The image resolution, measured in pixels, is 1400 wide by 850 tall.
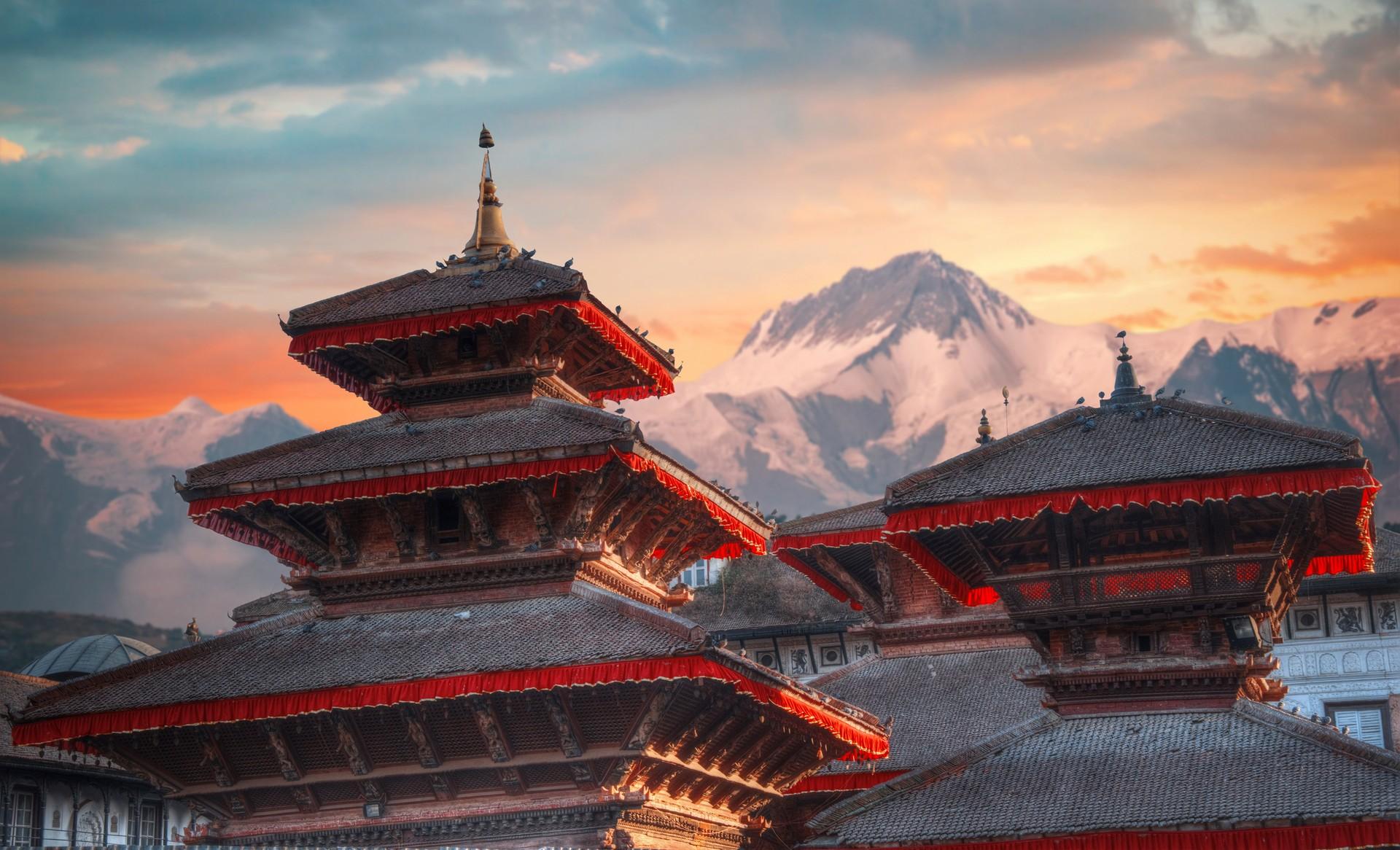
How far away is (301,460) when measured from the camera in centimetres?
2639

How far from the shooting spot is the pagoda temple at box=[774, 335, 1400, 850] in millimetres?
22578

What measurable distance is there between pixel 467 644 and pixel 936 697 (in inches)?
458

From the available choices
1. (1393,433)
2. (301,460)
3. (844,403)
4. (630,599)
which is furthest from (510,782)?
(844,403)

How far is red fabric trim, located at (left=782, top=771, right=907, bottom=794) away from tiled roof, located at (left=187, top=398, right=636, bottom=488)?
795 centimetres

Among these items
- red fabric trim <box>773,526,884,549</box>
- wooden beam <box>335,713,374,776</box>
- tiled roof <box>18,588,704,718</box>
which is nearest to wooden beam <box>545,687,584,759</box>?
tiled roof <box>18,588,704,718</box>

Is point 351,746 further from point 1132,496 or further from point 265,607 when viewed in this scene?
point 265,607

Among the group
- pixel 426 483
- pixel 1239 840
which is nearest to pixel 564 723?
pixel 426 483

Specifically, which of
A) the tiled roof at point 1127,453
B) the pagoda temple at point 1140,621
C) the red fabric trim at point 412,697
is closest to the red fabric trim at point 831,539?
the pagoda temple at point 1140,621

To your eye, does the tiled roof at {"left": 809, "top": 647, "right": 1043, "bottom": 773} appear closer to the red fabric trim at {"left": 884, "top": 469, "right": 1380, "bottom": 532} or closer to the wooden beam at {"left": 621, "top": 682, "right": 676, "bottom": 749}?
the red fabric trim at {"left": 884, "top": 469, "right": 1380, "bottom": 532}

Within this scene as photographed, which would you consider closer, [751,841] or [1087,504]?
[1087,504]

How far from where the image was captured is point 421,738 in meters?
23.4

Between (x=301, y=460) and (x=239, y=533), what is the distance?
2.12 m

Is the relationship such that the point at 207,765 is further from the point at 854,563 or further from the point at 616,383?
the point at 854,563

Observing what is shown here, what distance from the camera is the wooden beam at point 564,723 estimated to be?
74.1ft
